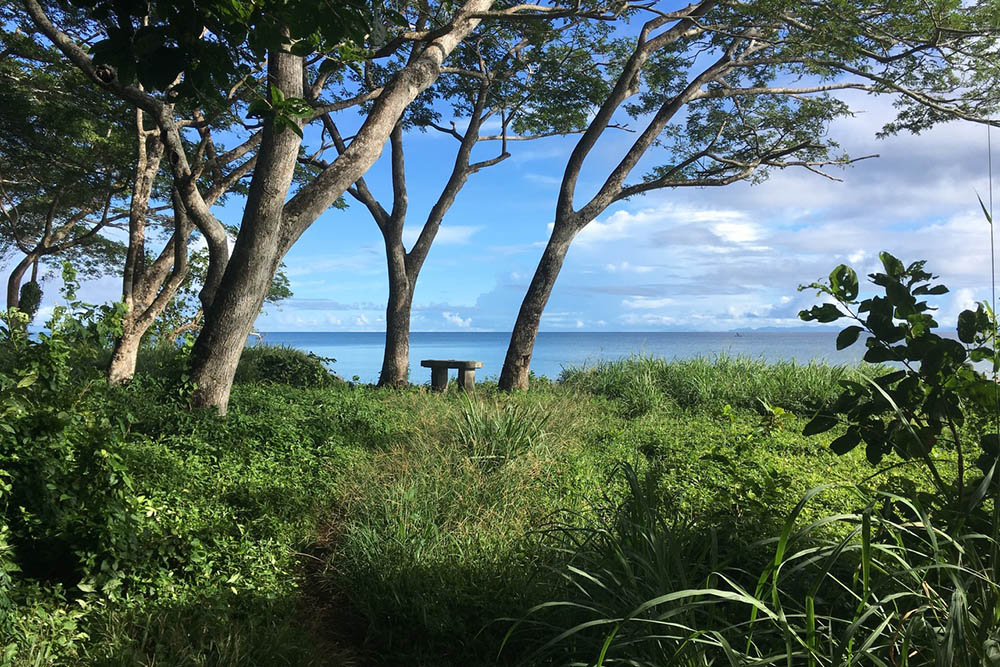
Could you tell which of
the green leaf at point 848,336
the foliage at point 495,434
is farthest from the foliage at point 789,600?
the foliage at point 495,434

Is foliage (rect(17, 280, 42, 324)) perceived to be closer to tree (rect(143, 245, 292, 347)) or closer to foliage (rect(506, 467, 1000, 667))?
tree (rect(143, 245, 292, 347))

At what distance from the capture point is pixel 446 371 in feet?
39.2

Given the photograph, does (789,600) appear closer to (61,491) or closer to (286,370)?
(61,491)

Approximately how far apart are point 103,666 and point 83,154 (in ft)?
48.2

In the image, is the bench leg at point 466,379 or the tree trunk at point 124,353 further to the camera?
the bench leg at point 466,379

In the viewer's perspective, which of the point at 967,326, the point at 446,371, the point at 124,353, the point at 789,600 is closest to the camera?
the point at 967,326

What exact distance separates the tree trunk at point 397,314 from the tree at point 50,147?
214 inches

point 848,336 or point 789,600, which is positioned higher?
point 848,336

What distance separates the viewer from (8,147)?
14055 mm

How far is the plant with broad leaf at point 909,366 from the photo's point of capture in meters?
2.66

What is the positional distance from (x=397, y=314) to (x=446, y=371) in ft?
4.51

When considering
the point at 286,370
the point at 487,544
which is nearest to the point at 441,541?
the point at 487,544

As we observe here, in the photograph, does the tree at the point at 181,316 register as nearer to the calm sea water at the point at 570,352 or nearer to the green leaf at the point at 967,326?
the calm sea water at the point at 570,352

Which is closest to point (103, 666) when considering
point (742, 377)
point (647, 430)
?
point (647, 430)
